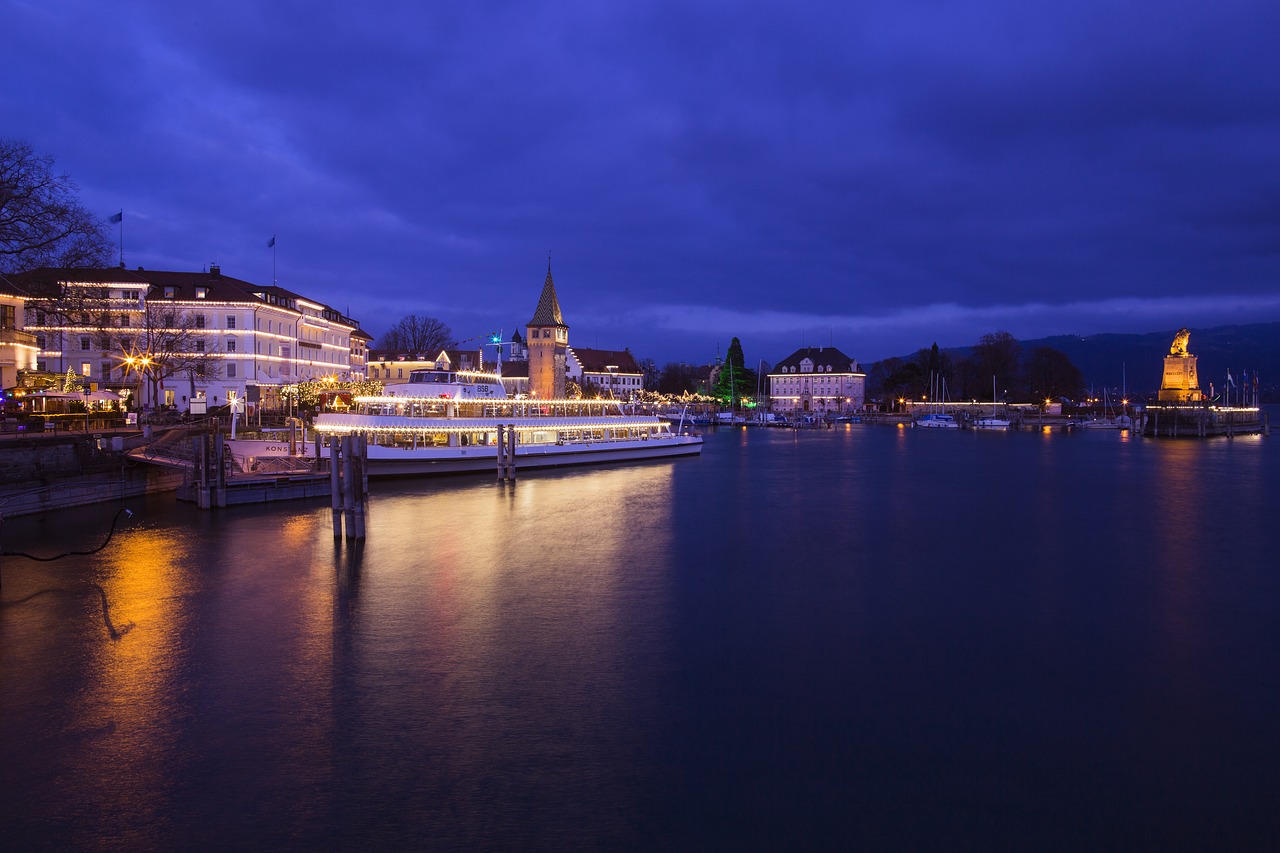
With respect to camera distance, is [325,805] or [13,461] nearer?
[325,805]

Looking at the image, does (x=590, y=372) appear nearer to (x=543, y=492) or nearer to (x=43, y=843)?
(x=543, y=492)

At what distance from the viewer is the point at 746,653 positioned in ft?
41.5

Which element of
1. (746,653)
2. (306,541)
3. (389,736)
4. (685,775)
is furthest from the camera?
(306,541)

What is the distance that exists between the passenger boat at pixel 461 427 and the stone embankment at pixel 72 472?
6756mm

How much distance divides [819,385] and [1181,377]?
6041 cm

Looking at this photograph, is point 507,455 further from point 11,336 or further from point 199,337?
point 199,337

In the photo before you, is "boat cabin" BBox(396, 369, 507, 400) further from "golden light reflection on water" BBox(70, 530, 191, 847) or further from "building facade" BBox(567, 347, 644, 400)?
"building facade" BBox(567, 347, 644, 400)

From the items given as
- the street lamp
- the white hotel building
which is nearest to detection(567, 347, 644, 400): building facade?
the white hotel building

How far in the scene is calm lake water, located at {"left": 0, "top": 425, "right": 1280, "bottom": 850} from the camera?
7773 millimetres

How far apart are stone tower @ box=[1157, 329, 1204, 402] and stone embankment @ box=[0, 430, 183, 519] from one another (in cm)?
9251

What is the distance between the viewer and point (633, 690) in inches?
436

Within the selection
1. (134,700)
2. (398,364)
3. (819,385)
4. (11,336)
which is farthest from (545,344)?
(819,385)

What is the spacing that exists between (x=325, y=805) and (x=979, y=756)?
7354mm

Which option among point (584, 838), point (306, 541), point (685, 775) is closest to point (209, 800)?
point (584, 838)
